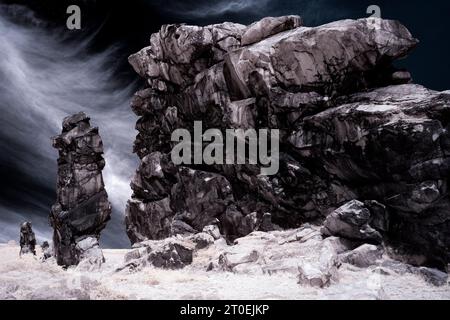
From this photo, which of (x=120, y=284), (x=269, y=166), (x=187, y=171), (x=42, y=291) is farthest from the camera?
(x=187, y=171)

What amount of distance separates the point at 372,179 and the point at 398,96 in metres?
5.79

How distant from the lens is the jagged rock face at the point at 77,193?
28125 mm

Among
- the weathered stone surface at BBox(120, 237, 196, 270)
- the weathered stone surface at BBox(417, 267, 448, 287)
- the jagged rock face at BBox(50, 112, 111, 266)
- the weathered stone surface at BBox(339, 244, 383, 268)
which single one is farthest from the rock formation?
the weathered stone surface at BBox(417, 267, 448, 287)

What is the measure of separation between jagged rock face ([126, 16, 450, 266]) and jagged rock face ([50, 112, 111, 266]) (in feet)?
29.4

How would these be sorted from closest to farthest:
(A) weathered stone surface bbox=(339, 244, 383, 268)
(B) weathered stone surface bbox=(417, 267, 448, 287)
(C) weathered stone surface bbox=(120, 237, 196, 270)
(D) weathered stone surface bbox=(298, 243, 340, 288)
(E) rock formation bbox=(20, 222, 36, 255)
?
1. (D) weathered stone surface bbox=(298, 243, 340, 288)
2. (B) weathered stone surface bbox=(417, 267, 448, 287)
3. (A) weathered stone surface bbox=(339, 244, 383, 268)
4. (C) weathered stone surface bbox=(120, 237, 196, 270)
5. (E) rock formation bbox=(20, 222, 36, 255)

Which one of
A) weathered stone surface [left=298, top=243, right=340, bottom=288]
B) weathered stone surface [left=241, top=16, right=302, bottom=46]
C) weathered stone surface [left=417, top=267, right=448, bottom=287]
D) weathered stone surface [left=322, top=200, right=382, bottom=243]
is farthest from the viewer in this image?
weathered stone surface [left=241, top=16, right=302, bottom=46]

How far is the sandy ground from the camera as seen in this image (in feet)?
49.3

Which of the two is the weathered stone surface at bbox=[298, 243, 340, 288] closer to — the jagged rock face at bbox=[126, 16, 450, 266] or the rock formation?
the jagged rock face at bbox=[126, 16, 450, 266]

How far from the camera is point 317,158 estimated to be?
29.5 metres

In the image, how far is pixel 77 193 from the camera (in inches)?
1134

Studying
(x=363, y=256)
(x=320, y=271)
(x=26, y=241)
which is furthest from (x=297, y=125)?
(x=26, y=241)
